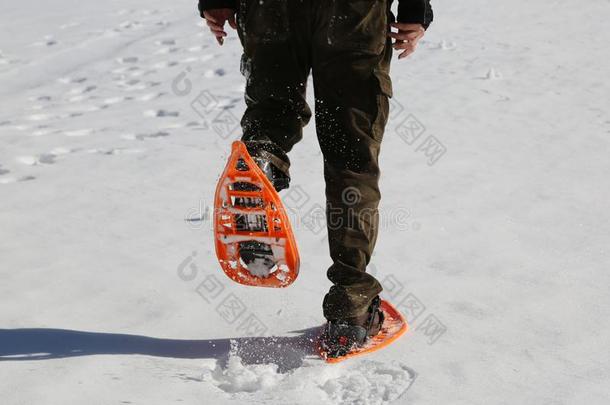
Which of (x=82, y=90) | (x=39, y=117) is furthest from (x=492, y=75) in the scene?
(x=39, y=117)

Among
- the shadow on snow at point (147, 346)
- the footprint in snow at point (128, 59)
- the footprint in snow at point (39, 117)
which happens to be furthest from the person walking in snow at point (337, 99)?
the footprint in snow at point (128, 59)

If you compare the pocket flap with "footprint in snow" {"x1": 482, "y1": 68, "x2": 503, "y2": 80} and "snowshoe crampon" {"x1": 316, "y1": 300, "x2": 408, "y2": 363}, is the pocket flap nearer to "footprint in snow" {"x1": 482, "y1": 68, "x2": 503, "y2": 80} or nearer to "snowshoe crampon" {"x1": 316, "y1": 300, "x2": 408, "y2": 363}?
"snowshoe crampon" {"x1": 316, "y1": 300, "x2": 408, "y2": 363}

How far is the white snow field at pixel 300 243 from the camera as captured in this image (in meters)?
2.19

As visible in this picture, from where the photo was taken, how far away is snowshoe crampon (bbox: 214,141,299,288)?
2.08 m

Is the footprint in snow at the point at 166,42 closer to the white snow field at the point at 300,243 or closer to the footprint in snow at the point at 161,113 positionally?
the white snow field at the point at 300,243

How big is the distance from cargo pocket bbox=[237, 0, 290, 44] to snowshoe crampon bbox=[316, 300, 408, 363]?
97 cm

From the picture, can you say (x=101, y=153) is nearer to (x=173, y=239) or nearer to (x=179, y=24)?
(x=173, y=239)

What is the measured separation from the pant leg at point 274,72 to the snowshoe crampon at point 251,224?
0.34 ft

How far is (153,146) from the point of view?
453 centimetres

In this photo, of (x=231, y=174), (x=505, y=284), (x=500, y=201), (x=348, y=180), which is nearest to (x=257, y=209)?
(x=231, y=174)

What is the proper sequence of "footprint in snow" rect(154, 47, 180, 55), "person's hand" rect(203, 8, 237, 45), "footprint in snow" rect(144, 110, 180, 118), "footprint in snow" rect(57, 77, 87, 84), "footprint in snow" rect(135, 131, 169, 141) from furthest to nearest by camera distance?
"footprint in snow" rect(154, 47, 180, 55) < "footprint in snow" rect(57, 77, 87, 84) < "footprint in snow" rect(144, 110, 180, 118) < "footprint in snow" rect(135, 131, 169, 141) < "person's hand" rect(203, 8, 237, 45)

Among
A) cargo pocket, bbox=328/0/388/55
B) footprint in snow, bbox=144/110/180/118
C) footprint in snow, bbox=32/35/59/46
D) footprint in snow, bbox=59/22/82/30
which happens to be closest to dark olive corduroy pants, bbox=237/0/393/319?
cargo pocket, bbox=328/0/388/55

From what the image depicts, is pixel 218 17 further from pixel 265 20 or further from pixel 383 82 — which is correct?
pixel 383 82

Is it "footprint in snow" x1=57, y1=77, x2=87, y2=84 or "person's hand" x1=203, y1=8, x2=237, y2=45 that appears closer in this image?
"person's hand" x1=203, y1=8, x2=237, y2=45
